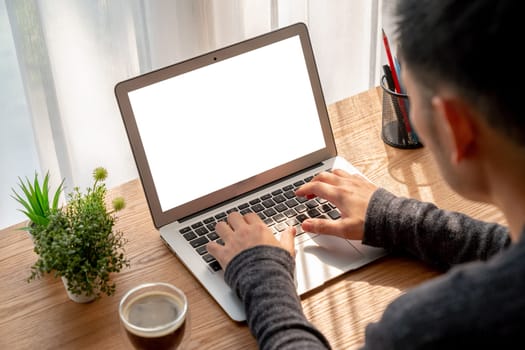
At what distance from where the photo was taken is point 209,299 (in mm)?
1084

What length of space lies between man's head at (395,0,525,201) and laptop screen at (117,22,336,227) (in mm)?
456

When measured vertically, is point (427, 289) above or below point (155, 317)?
above

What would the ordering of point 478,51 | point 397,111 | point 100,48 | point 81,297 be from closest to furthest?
point 478,51
point 81,297
point 397,111
point 100,48

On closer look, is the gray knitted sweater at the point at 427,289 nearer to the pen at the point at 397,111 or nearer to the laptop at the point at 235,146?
the laptop at the point at 235,146

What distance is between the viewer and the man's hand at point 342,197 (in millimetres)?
1140

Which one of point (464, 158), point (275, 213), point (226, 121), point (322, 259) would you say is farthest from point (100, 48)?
point (464, 158)

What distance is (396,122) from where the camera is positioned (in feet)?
4.48

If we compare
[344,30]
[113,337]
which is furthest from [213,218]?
[344,30]

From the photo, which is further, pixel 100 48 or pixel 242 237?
pixel 100 48

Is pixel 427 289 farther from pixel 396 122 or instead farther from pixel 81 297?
pixel 396 122

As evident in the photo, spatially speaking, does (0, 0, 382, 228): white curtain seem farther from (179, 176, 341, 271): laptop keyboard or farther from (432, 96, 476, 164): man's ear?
(432, 96, 476, 164): man's ear

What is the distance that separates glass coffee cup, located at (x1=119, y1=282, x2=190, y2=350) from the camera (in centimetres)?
93

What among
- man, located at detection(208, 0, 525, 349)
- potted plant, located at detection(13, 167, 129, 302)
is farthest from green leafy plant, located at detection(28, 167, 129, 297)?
man, located at detection(208, 0, 525, 349)

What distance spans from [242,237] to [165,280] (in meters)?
0.13
